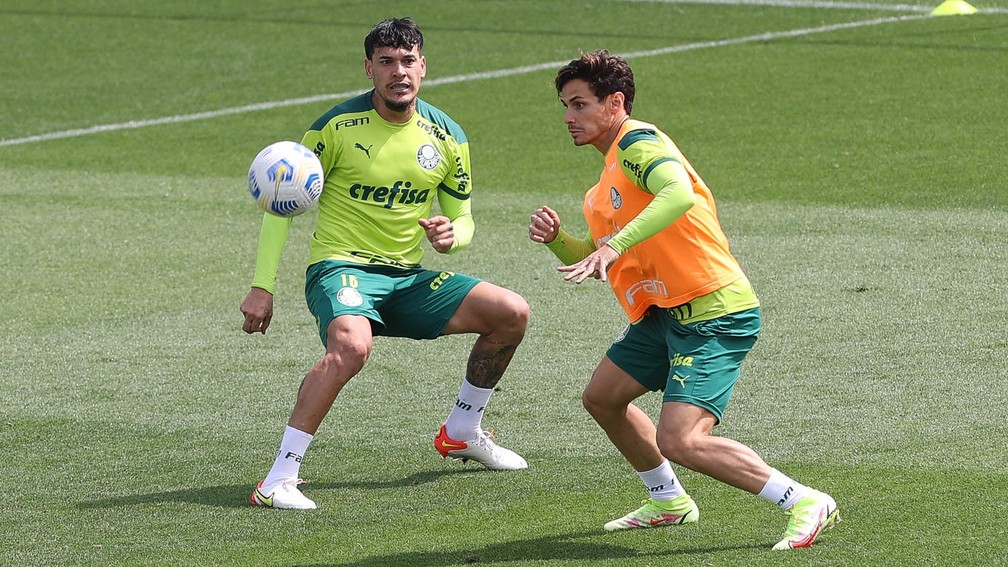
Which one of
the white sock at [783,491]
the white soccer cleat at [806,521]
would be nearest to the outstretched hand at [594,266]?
the white sock at [783,491]

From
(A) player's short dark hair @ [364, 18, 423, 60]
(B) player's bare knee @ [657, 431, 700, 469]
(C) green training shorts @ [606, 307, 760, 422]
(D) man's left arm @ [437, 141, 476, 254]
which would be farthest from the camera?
(D) man's left arm @ [437, 141, 476, 254]

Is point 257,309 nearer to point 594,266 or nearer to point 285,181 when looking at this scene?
point 285,181

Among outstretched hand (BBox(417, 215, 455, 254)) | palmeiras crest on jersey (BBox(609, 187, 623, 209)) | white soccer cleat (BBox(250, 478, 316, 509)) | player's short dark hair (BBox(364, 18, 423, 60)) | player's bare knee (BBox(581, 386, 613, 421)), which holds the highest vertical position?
player's short dark hair (BBox(364, 18, 423, 60))

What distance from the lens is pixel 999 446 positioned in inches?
278

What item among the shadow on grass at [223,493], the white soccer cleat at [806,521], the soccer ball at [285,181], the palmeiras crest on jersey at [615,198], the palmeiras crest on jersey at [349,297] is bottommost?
the shadow on grass at [223,493]

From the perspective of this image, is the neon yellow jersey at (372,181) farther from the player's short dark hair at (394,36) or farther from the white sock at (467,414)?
the white sock at (467,414)

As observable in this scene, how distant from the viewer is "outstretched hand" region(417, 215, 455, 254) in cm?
668

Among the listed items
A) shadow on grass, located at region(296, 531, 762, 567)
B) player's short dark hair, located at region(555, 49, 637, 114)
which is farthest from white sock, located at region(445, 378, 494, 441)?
player's short dark hair, located at region(555, 49, 637, 114)

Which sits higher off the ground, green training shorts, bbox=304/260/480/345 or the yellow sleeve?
the yellow sleeve

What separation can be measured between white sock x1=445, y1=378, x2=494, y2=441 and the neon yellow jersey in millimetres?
697

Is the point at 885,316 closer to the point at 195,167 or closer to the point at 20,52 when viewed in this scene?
the point at 195,167

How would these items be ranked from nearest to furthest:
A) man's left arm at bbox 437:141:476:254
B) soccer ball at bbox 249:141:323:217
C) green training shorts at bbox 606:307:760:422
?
green training shorts at bbox 606:307:760:422 → soccer ball at bbox 249:141:323:217 → man's left arm at bbox 437:141:476:254

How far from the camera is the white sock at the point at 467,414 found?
7.14 m

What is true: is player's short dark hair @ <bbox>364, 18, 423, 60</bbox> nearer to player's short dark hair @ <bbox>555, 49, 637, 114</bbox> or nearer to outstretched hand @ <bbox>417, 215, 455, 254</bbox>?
outstretched hand @ <bbox>417, 215, 455, 254</bbox>
